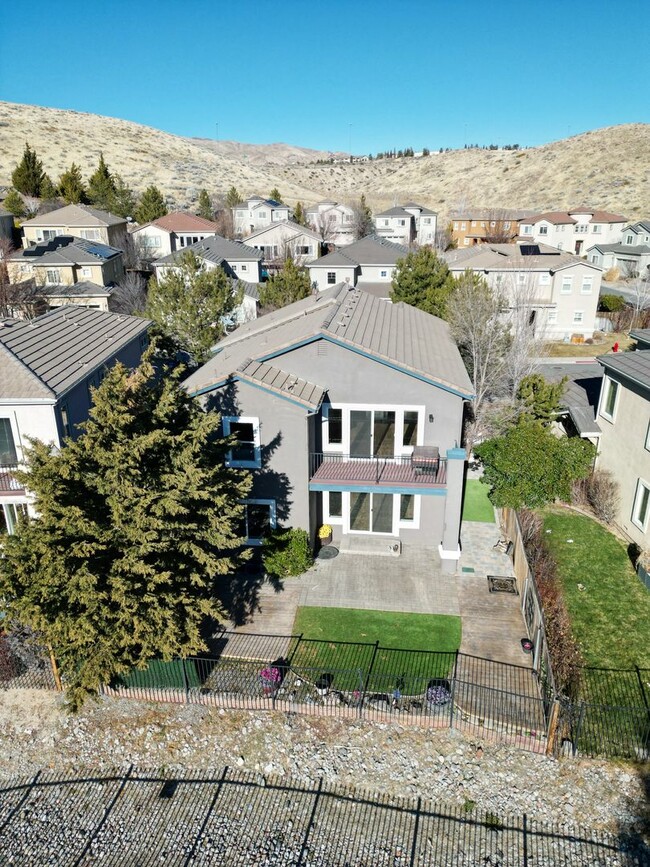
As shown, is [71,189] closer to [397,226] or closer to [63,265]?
[63,265]

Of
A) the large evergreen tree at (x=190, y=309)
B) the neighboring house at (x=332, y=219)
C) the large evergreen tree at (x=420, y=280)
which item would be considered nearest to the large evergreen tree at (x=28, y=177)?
the neighboring house at (x=332, y=219)

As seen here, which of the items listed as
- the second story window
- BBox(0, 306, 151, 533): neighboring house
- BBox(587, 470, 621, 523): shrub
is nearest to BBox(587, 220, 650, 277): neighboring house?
BBox(587, 470, 621, 523): shrub

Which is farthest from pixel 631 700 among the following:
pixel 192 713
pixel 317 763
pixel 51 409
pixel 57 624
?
pixel 51 409

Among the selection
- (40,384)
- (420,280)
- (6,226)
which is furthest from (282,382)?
(6,226)

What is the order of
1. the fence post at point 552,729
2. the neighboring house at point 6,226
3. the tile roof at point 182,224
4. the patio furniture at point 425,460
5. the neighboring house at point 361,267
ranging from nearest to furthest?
the fence post at point 552,729 → the patio furniture at point 425,460 → the neighboring house at point 361,267 → the neighboring house at point 6,226 → the tile roof at point 182,224

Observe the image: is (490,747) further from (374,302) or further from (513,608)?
(374,302)

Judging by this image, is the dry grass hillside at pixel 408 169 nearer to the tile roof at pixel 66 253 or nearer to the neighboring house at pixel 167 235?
the neighboring house at pixel 167 235

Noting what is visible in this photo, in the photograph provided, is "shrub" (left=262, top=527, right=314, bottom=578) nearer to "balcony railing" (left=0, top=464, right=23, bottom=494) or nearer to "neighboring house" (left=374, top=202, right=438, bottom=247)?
"balcony railing" (left=0, top=464, right=23, bottom=494)
